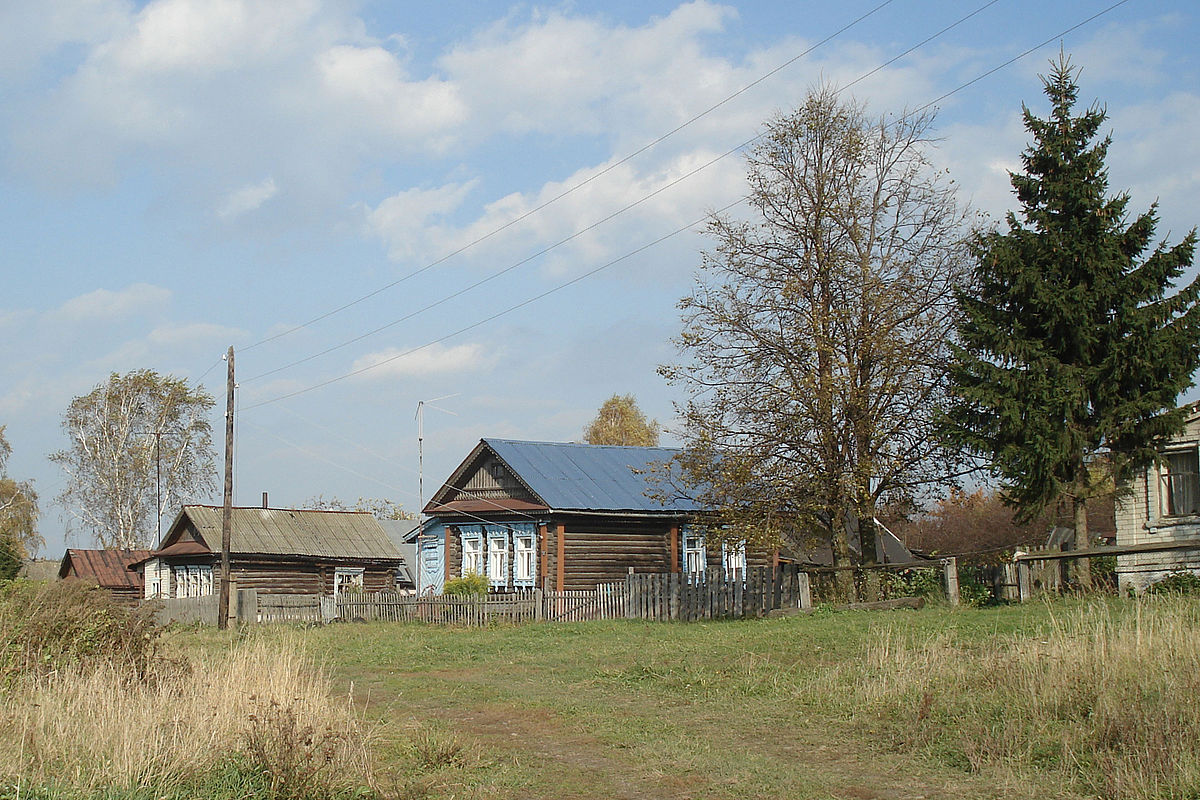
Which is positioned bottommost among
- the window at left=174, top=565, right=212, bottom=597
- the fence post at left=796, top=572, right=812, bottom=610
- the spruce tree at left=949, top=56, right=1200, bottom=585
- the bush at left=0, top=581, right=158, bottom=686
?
the window at left=174, top=565, right=212, bottom=597

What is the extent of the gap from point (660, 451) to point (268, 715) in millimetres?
30191

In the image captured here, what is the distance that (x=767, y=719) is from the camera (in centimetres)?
1151

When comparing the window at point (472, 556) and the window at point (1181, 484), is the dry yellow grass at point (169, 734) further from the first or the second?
the window at point (472, 556)

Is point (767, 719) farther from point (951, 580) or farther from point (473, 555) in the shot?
point (473, 555)

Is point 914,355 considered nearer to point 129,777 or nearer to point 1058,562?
point 1058,562

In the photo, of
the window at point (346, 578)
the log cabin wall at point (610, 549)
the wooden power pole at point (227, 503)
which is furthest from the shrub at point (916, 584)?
the window at point (346, 578)

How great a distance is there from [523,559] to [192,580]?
62.3ft

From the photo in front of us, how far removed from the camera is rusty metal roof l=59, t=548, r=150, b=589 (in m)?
50.8

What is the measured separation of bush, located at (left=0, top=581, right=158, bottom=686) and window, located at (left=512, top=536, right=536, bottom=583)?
21.5 m

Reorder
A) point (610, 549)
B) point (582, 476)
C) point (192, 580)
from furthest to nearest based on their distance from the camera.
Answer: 1. point (192, 580)
2. point (582, 476)
3. point (610, 549)

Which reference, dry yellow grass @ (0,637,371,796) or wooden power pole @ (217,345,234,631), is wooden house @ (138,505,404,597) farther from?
dry yellow grass @ (0,637,371,796)

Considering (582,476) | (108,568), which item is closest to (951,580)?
(582,476)

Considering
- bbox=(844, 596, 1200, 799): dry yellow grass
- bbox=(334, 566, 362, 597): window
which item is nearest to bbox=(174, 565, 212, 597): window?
bbox=(334, 566, 362, 597): window

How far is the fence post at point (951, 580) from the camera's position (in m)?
21.1
